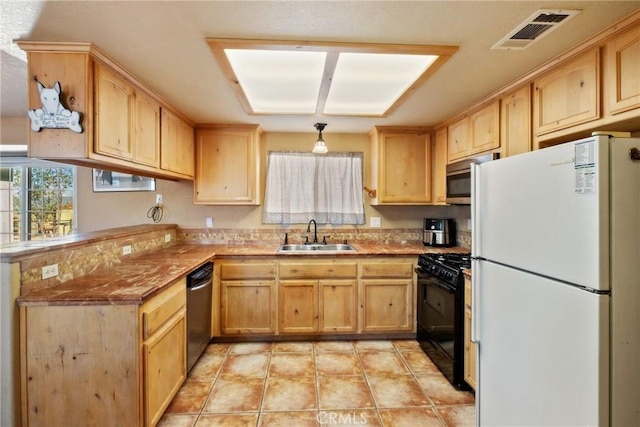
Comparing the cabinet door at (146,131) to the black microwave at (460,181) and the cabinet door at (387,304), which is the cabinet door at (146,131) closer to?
the cabinet door at (387,304)

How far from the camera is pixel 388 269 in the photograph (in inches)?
112

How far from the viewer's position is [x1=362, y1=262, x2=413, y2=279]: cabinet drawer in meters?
2.84

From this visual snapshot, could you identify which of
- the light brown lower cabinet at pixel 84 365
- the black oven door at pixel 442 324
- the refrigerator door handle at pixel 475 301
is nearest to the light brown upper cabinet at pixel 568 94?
the refrigerator door handle at pixel 475 301

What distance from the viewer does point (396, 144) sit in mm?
3184

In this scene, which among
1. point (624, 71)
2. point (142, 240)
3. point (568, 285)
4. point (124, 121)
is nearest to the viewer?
point (568, 285)

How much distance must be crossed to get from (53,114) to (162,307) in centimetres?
122

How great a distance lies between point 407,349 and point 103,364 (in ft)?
7.75

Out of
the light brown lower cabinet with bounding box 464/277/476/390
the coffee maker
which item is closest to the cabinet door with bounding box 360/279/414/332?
the coffee maker

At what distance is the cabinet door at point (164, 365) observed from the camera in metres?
1.56

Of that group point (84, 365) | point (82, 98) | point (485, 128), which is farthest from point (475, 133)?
point (84, 365)

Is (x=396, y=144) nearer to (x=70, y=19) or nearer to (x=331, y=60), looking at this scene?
(x=331, y=60)

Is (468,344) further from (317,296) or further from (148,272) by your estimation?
(148,272)

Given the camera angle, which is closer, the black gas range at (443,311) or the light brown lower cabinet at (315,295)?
the black gas range at (443,311)

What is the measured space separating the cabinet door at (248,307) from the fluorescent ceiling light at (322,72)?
5.42ft
